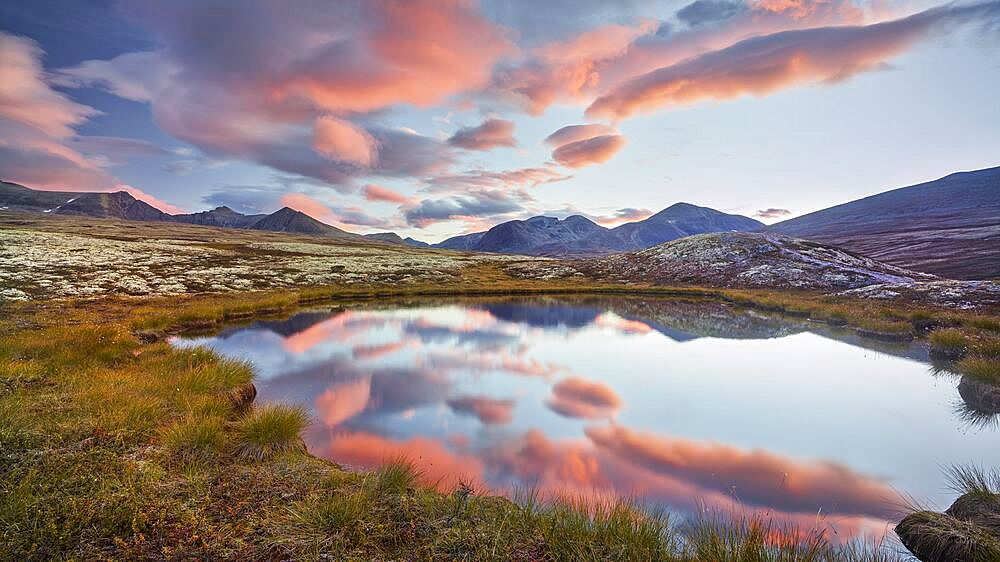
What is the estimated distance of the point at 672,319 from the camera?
130ft

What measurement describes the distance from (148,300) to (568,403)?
4382cm

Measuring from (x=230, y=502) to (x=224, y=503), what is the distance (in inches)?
3.8

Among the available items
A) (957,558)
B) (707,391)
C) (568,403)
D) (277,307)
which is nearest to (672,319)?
(707,391)

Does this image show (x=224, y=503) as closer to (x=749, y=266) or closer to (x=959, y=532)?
(x=959, y=532)

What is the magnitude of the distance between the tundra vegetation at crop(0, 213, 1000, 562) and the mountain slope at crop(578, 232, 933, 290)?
65.2 metres

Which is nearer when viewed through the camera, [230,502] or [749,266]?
[230,502]

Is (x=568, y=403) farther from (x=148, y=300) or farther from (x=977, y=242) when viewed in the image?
(x=977, y=242)

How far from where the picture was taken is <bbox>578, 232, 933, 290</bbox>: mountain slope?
60688 millimetres

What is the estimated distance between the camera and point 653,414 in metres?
15.1

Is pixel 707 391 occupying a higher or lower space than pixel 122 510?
lower

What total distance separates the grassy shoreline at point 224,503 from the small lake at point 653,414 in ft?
7.16

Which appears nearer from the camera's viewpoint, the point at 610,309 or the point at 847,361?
the point at 847,361

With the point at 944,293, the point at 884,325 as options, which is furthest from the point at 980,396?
the point at 944,293

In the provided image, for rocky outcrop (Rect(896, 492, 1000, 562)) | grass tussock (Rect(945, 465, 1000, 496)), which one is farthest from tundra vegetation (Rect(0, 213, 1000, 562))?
grass tussock (Rect(945, 465, 1000, 496))
